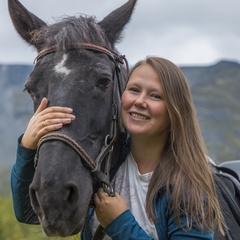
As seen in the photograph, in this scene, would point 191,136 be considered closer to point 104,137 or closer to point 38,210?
point 104,137

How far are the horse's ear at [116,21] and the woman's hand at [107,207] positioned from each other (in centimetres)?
109

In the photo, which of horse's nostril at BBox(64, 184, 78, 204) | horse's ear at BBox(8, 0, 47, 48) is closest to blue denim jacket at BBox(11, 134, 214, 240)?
horse's nostril at BBox(64, 184, 78, 204)

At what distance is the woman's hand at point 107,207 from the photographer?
2.81m

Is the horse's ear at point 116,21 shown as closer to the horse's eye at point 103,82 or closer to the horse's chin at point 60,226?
the horse's eye at point 103,82

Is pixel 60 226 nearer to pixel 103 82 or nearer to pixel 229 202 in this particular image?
pixel 103 82

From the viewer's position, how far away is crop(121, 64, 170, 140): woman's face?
2.98 m

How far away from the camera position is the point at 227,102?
71.8 meters

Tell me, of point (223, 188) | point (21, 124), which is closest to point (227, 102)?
point (21, 124)

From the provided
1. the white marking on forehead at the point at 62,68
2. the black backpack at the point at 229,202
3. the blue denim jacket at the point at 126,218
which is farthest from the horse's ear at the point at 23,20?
the black backpack at the point at 229,202

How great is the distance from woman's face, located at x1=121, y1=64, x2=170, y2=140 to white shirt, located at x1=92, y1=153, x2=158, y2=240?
22 cm

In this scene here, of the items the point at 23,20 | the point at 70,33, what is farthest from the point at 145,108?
the point at 23,20

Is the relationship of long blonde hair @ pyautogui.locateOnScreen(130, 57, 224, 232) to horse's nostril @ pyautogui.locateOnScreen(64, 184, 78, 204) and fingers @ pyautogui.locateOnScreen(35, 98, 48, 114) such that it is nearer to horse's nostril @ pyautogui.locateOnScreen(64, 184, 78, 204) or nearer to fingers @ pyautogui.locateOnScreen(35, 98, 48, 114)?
horse's nostril @ pyautogui.locateOnScreen(64, 184, 78, 204)

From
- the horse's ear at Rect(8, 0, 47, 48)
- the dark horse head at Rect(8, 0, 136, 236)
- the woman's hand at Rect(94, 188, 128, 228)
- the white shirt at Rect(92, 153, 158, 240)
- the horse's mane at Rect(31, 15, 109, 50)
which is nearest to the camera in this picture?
the dark horse head at Rect(8, 0, 136, 236)

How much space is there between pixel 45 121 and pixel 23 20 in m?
1.03
